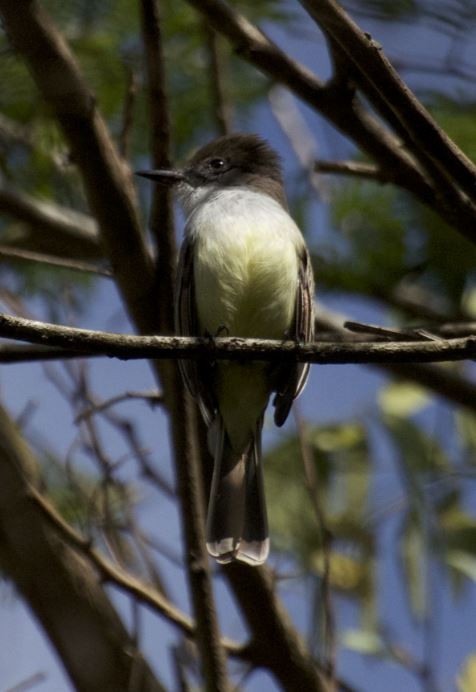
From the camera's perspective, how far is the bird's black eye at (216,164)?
A: 15.8 ft

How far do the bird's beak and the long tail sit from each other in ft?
2.81

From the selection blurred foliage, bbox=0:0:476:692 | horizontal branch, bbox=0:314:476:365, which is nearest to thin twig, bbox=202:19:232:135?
blurred foliage, bbox=0:0:476:692

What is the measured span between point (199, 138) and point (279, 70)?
1519 mm

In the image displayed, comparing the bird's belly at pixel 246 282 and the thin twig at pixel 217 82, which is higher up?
the thin twig at pixel 217 82

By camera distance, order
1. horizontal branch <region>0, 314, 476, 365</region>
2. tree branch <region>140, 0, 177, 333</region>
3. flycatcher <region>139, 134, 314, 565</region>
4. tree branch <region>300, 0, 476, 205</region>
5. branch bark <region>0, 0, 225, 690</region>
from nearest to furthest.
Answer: horizontal branch <region>0, 314, 476, 365</region> → tree branch <region>300, 0, 476, 205</region> → branch bark <region>0, 0, 225, 690</region> → tree branch <region>140, 0, 177, 333</region> → flycatcher <region>139, 134, 314, 565</region>

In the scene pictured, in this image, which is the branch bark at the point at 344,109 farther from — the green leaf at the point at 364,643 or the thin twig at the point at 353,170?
the green leaf at the point at 364,643

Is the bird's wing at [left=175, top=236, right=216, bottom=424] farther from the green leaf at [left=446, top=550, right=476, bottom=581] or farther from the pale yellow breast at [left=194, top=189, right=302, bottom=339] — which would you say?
the green leaf at [left=446, top=550, right=476, bottom=581]

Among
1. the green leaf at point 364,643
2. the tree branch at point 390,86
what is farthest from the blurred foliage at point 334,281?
the tree branch at point 390,86

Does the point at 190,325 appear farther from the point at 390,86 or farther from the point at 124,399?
the point at 390,86

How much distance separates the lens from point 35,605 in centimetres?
363

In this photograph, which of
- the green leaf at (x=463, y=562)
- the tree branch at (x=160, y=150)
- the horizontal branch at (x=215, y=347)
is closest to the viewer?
the horizontal branch at (x=215, y=347)

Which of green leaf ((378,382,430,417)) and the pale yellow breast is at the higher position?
the pale yellow breast

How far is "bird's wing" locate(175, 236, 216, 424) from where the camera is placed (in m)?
3.96

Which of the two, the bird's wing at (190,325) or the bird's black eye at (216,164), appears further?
the bird's black eye at (216,164)
